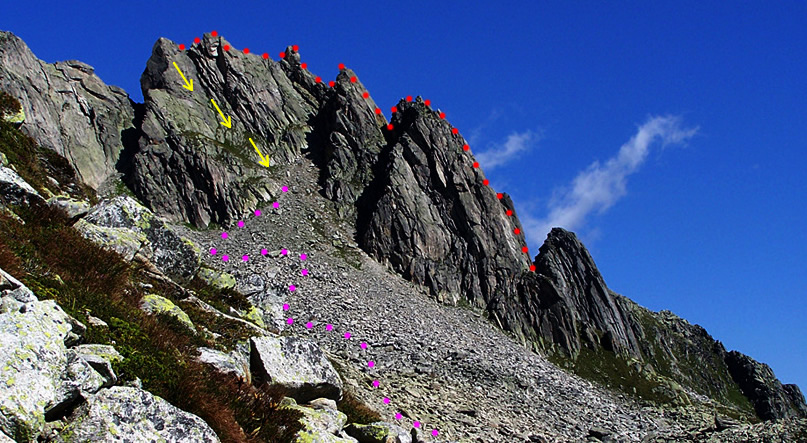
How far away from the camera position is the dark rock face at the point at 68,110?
74438 millimetres

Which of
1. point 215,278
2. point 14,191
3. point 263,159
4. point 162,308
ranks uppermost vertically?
point 263,159

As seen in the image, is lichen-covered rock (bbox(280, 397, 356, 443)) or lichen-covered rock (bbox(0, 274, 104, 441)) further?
lichen-covered rock (bbox(280, 397, 356, 443))

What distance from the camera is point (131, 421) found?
7480 millimetres

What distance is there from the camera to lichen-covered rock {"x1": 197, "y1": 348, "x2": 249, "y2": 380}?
1148 cm

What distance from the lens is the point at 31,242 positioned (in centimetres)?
1245

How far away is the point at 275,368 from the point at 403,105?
347 ft

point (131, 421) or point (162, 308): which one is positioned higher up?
point (162, 308)

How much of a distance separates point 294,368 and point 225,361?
2324 millimetres

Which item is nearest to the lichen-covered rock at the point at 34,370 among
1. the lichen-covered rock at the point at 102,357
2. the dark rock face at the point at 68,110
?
the lichen-covered rock at the point at 102,357

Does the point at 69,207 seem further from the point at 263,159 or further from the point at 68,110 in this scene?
the point at 263,159

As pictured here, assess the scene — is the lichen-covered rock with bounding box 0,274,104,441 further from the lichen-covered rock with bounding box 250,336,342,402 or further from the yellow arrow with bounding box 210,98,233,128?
the yellow arrow with bounding box 210,98,233,128

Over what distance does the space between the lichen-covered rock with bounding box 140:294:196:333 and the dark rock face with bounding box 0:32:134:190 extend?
68710 mm

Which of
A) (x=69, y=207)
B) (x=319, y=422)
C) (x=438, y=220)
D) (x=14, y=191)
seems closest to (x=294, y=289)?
(x=438, y=220)

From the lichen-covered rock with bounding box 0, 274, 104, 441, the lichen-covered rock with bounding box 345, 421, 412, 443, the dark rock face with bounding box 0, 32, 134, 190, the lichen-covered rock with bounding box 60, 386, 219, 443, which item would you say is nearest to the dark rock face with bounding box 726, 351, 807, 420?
the lichen-covered rock with bounding box 345, 421, 412, 443
